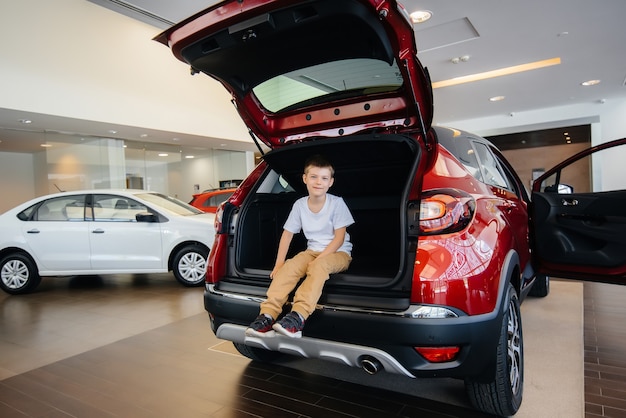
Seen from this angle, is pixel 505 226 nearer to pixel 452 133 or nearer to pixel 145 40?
pixel 452 133

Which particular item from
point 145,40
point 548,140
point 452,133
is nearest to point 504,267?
point 452,133

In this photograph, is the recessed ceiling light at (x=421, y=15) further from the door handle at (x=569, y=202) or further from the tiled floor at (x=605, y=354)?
the tiled floor at (x=605, y=354)

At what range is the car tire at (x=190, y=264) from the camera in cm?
499

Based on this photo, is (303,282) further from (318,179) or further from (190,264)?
(190,264)

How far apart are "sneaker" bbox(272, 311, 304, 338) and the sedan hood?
41.2 inches

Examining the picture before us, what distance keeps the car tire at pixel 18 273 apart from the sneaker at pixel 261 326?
15.1 feet

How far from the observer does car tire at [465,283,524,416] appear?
171 centimetres

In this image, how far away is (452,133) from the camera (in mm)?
2182

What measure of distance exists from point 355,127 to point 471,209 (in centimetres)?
82

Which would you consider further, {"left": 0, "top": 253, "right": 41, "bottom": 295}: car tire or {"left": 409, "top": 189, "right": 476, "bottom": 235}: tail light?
{"left": 0, "top": 253, "right": 41, "bottom": 295}: car tire

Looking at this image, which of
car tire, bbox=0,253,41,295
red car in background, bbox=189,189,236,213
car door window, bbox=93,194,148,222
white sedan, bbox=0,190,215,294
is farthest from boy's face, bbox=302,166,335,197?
red car in background, bbox=189,189,236,213

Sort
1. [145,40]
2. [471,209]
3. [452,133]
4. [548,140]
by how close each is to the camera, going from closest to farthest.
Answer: [471,209]
[452,133]
[145,40]
[548,140]

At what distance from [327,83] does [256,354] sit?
1705mm

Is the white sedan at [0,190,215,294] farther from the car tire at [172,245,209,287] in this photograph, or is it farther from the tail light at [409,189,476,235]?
the tail light at [409,189,476,235]
